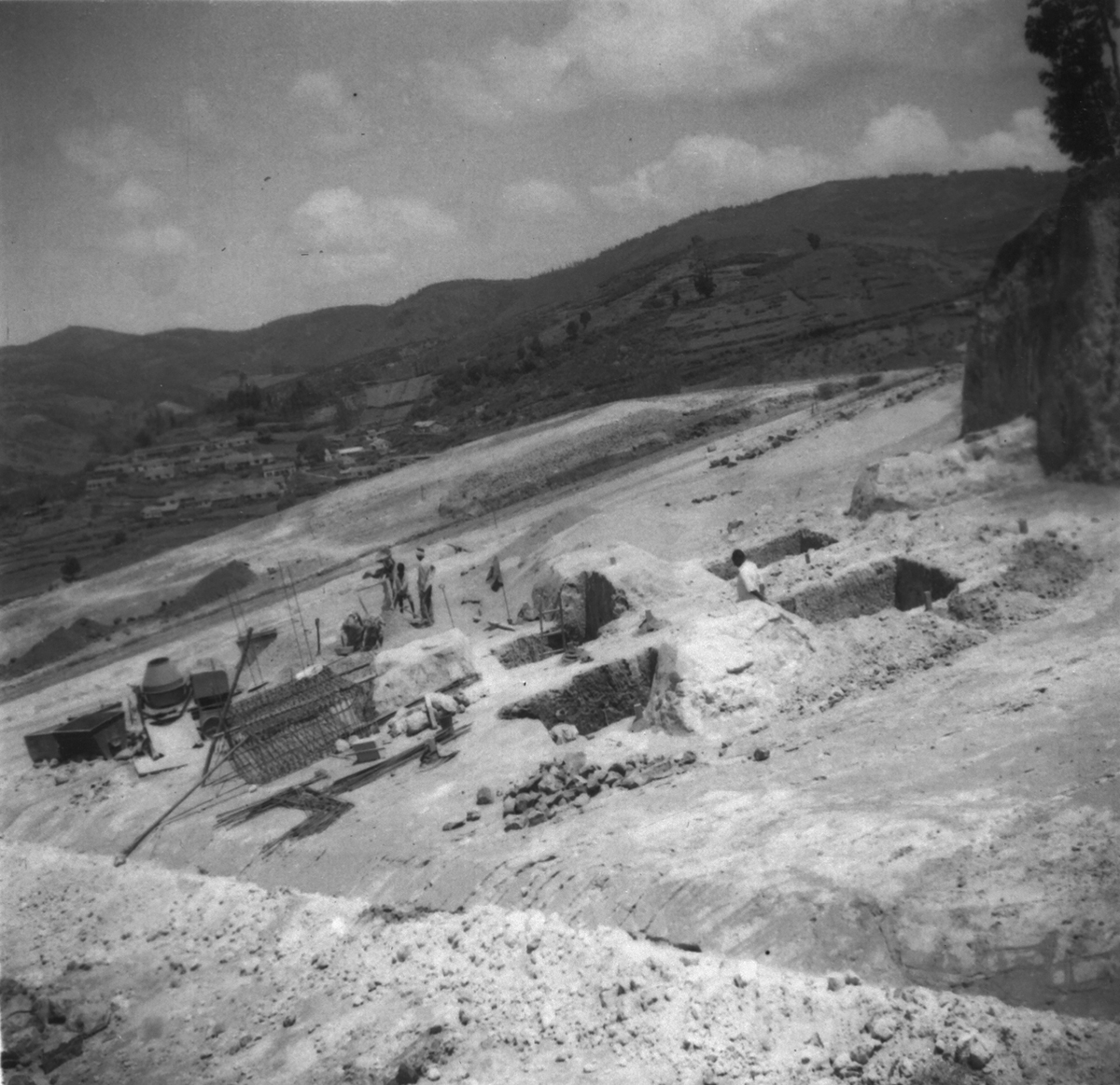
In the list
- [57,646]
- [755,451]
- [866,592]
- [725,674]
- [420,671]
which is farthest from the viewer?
[57,646]

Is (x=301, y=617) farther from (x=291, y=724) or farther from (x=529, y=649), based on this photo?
(x=291, y=724)

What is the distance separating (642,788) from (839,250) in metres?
47.7

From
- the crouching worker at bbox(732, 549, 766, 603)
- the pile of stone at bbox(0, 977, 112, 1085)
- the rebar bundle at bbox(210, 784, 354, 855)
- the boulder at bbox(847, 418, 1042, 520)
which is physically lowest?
the pile of stone at bbox(0, 977, 112, 1085)

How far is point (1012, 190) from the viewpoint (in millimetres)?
66625

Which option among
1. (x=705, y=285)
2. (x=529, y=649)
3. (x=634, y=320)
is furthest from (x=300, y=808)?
(x=634, y=320)

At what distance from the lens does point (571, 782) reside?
849 cm

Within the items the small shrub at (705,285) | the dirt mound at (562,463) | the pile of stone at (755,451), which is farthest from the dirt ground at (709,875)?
the small shrub at (705,285)

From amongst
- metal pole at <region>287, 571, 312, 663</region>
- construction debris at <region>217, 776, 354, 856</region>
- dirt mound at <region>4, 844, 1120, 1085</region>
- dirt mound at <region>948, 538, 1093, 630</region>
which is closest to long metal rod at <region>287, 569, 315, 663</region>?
metal pole at <region>287, 571, 312, 663</region>

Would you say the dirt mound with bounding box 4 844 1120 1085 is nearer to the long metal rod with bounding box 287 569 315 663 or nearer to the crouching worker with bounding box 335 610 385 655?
the crouching worker with bounding box 335 610 385 655

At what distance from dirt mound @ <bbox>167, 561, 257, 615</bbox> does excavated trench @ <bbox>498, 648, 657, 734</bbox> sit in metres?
15.9

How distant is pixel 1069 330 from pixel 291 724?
10.5m

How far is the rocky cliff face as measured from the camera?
12.0 meters

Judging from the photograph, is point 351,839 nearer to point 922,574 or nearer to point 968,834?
point 968,834

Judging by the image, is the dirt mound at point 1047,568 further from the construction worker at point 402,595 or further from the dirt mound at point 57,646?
the dirt mound at point 57,646
